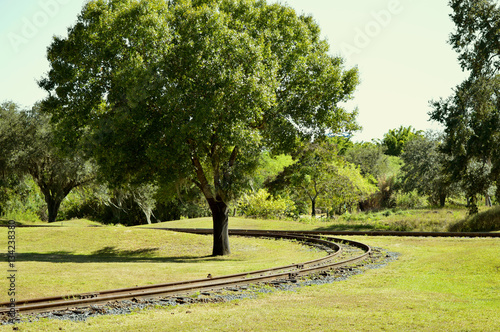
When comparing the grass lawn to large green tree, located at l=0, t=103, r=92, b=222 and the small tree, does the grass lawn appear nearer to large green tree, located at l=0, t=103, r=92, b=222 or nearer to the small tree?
the small tree

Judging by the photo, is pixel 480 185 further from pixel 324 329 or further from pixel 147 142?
pixel 324 329

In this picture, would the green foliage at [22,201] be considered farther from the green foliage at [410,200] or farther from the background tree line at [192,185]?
the green foliage at [410,200]

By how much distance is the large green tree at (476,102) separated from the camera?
2681 centimetres

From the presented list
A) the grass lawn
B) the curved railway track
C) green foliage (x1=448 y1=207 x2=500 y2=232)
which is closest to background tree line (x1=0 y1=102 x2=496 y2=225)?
green foliage (x1=448 y1=207 x2=500 y2=232)

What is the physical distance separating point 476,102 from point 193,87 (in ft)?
61.7

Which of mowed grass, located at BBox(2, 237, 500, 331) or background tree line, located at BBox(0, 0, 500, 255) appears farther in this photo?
background tree line, located at BBox(0, 0, 500, 255)

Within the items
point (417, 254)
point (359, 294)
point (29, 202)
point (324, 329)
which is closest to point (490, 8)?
point (417, 254)

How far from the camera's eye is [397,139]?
11788 centimetres

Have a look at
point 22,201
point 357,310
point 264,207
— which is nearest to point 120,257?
point 357,310

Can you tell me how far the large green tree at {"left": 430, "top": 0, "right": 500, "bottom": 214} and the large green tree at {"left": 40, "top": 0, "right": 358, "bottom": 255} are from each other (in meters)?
10.3

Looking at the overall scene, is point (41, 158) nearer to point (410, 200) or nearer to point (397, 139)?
point (410, 200)

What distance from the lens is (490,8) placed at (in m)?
26.4

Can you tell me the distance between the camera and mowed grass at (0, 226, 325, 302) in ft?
→ 39.5

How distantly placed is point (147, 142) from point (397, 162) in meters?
83.8
